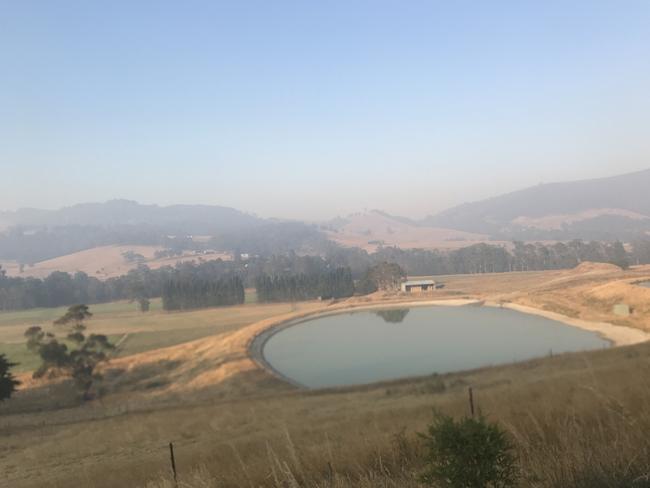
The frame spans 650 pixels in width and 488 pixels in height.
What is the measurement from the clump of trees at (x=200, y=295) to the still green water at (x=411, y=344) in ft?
132

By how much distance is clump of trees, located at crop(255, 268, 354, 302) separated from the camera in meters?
110

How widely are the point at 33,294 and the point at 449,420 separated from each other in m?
158

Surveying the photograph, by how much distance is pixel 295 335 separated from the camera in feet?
221

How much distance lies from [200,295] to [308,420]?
9950cm

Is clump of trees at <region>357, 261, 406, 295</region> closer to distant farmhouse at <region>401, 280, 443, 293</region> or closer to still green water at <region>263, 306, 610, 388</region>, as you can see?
distant farmhouse at <region>401, 280, 443, 293</region>

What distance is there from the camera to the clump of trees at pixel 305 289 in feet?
363

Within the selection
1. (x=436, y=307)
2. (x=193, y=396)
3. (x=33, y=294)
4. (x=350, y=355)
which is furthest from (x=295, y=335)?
(x=33, y=294)

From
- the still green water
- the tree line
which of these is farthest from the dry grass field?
the tree line

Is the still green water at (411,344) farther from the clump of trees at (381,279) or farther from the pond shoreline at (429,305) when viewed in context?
the clump of trees at (381,279)

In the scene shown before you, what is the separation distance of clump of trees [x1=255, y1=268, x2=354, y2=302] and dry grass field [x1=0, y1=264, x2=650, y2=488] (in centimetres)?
3505

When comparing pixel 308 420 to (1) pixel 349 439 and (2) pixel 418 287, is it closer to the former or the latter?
(1) pixel 349 439

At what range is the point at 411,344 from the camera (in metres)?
55.2

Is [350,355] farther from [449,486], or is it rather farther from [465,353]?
[449,486]

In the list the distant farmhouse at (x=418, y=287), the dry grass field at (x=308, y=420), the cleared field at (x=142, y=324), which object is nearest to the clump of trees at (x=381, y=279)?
the distant farmhouse at (x=418, y=287)
